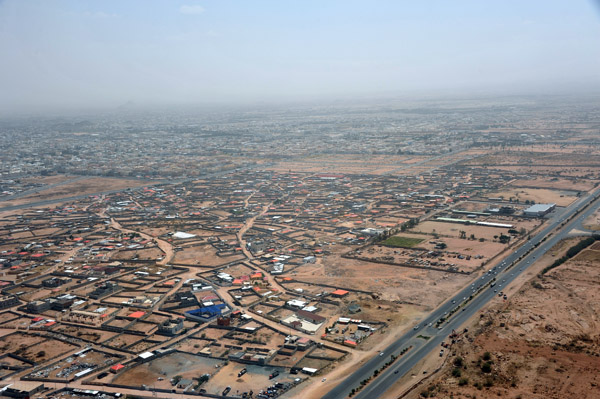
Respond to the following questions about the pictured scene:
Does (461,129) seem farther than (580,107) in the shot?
No

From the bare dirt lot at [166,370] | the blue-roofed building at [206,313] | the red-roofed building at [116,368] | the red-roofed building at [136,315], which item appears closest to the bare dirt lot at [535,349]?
the bare dirt lot at [166,370]

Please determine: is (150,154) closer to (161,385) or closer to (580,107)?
(161,385)

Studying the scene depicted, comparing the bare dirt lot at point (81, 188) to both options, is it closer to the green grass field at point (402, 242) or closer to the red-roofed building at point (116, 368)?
the green grass field at point (402, 242)

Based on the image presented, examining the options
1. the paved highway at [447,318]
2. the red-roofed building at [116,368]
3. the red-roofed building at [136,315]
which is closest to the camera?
the paved highway at [447,318]

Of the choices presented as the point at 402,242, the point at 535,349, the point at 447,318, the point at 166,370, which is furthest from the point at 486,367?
the point at 402,242

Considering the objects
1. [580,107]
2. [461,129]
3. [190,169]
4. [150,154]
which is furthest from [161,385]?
[580,107]

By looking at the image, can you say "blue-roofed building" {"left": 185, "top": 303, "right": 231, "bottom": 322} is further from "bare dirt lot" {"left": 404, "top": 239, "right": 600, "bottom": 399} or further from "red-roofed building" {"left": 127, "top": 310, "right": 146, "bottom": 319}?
"bare dirt lot" {"left": 404, "top": 239, "right": 600, "bottom": 399}

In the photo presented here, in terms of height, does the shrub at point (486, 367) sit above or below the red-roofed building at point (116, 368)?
above
